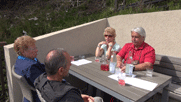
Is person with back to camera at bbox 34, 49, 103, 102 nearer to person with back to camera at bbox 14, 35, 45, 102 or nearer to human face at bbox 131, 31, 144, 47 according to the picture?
person with back to camera at bbox 14, 35, 45, 102

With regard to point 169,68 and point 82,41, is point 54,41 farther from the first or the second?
point 169,68

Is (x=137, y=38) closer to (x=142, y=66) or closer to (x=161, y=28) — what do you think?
(x=142, y=66)

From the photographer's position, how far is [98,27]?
394 cm

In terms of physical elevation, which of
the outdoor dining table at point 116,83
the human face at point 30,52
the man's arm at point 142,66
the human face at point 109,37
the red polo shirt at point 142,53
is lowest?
the outdoor dining table at point 116,83

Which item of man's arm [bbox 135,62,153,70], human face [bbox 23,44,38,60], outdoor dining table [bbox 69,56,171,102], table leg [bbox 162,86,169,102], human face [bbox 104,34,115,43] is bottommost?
table leg [bbox 162,86,169,102]

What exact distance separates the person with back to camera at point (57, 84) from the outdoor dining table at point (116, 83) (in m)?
0.49

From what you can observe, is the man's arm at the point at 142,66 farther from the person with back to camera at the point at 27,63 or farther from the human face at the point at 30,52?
the human face at the point at 30,52

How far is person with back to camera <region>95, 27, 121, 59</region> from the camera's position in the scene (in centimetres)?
279

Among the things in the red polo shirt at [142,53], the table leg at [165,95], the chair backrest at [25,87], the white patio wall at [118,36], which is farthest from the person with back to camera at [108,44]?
the chair backrest at [25,87]

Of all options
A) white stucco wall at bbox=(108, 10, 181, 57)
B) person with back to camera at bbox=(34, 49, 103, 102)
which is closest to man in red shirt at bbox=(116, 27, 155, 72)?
white stucco wall at bbox=(108, 10, 181, 57)

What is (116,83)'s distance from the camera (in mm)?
1621

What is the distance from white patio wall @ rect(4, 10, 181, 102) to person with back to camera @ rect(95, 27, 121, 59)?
739 millimetres

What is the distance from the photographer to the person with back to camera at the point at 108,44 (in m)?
2.79

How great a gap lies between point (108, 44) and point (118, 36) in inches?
50.4
